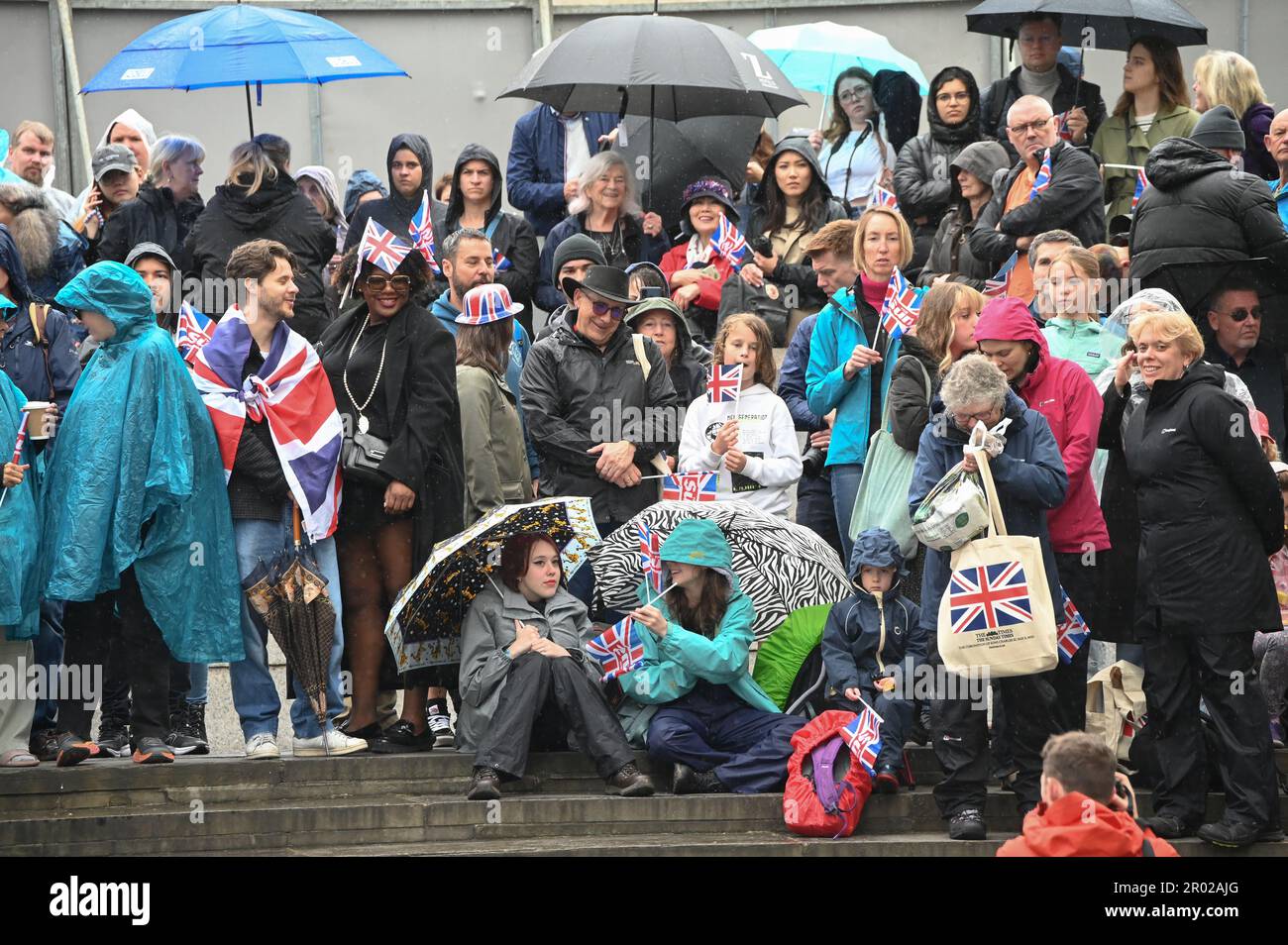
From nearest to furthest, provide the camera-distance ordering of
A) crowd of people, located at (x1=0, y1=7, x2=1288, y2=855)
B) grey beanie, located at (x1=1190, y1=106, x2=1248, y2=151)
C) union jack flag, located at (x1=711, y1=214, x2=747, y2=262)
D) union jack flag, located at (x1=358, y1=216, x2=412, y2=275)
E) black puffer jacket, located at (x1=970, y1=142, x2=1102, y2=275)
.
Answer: crowd of people, located at (x1=0, y1=7, x2=1288, y2=855) < union jack flag, located at (x1=358, y1=216, x2=412, y2=275) < grey beanie, located at (x1=1190, y1=106, x2=1248, y2=151) < black puffer jacket, located at (x1=970, y1=142, x2=1102, y2=275) < union jack flag, located at (x1=711, y1=214, x2=747, y2=262)

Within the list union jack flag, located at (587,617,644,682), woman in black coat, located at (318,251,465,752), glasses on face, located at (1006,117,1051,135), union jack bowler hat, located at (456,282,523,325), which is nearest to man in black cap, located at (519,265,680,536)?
union jack bowler hat, located at (456,282,523,325)

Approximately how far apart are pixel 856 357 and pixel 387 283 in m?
2.42

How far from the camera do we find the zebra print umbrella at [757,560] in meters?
9.56

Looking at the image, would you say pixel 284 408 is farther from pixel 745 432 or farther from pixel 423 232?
pixel 423 232

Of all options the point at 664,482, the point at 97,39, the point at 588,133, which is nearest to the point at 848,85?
the point at 588,133

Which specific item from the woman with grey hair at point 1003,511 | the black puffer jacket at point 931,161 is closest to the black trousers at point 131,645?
the woman with grey hair at point 1003,511

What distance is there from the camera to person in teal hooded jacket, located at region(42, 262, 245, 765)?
8969 mm

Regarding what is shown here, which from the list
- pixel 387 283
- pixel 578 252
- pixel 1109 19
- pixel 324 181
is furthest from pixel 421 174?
pixel 1109 19

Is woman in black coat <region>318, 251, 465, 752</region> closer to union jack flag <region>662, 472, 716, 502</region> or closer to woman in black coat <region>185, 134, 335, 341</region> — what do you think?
union jack flag <region>662, 472, 716, 502</region>

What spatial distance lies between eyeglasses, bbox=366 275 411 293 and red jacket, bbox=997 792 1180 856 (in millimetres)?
4800

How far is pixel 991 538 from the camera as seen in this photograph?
8.38m
